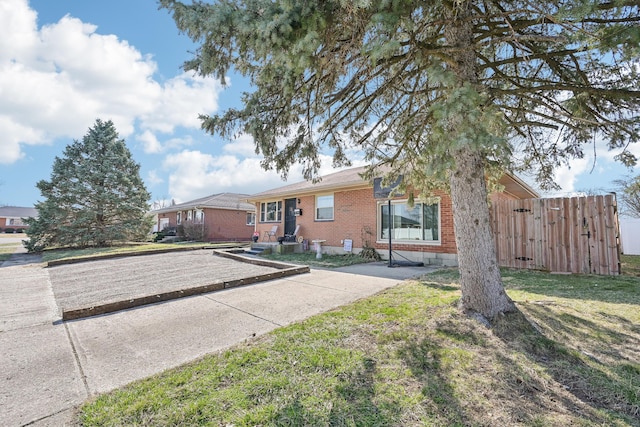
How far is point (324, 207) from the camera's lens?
13.5 m

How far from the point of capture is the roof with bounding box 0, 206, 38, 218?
48.8m

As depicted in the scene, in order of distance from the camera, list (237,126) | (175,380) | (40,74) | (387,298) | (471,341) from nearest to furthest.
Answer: (175,380) < (471,341) < (237,126) < (387,298) < (40,74)

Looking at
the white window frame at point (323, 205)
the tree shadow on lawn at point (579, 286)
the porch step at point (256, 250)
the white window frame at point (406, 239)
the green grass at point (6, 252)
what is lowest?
the tree shadow on lawn at point (579, 286)

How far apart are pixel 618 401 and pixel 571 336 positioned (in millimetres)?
1317

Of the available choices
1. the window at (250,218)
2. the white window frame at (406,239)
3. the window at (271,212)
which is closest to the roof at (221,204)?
the window at (250,218)

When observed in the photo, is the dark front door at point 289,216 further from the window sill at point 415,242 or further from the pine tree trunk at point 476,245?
the pine tree trunk at point 476,245

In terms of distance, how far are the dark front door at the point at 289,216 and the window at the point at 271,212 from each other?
0.57m

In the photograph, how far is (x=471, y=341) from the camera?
10.2 ft

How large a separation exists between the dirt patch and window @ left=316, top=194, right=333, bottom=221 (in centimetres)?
468

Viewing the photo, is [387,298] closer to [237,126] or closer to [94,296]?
[237,126]


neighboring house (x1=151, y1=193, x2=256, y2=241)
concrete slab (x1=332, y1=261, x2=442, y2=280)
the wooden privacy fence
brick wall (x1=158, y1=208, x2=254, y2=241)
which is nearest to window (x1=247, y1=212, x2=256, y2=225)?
neighboring house (x1=151, y1=193, x2=256, y2=241)

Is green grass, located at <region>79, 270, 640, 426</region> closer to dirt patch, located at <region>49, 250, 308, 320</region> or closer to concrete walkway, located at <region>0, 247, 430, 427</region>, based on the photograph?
concrete walkway, located at <region>0, 247, 430, 427</region>

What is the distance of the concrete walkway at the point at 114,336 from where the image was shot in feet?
7.61

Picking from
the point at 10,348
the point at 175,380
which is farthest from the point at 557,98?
the point at 10,348
